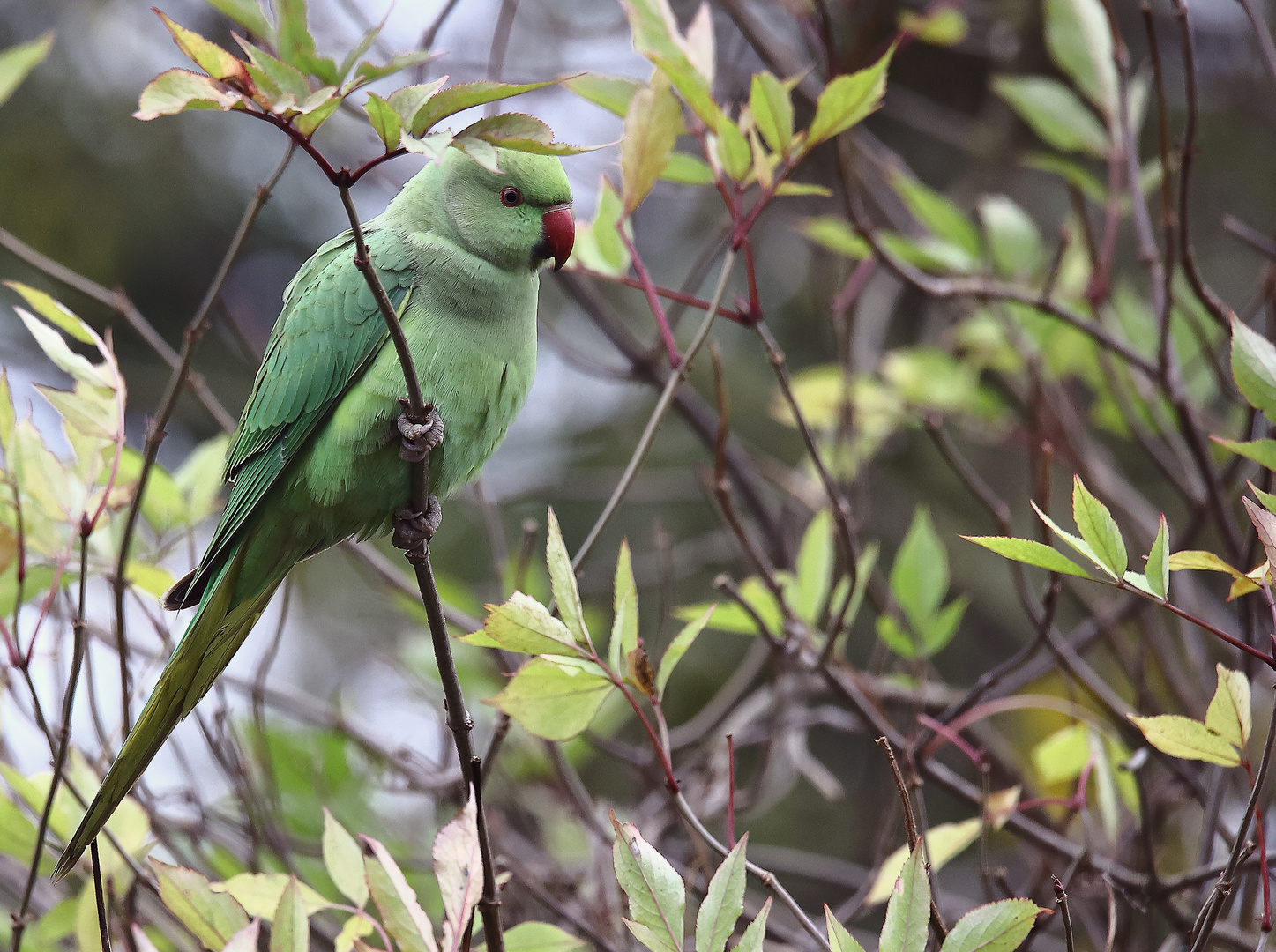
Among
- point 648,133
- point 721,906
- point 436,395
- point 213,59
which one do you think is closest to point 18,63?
point 436,395

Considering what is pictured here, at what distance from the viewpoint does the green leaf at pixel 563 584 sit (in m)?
1.52

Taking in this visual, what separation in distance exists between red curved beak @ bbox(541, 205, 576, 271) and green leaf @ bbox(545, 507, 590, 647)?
959 millimetres

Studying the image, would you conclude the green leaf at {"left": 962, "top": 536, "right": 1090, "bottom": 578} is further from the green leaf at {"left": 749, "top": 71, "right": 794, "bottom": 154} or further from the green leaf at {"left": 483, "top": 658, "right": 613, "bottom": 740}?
the green leaf at {"left": 749, "top": 71, "right": 794, "bottom": 154}

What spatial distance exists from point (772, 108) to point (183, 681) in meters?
1.63

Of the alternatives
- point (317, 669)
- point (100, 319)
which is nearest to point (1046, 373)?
point (317, 669)

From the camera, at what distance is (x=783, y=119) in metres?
1.98

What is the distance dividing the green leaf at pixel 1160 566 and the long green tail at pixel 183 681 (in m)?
1.62

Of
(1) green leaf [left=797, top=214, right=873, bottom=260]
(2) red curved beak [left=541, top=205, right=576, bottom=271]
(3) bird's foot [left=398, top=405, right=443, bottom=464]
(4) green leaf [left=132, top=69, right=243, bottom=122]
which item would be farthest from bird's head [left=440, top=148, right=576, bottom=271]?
(4) green leaf [left=132, top=69, right=243, bottom=122]

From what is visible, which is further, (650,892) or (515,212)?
(515,212)

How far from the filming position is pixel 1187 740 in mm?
1445

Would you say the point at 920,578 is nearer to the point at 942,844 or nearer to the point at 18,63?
the point at 942,844

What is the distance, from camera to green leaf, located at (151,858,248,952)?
4.82ft

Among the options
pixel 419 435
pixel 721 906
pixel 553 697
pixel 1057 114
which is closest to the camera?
pixel 721 906

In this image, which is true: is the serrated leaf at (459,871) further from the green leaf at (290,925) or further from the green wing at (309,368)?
the green wing at (309,368)
